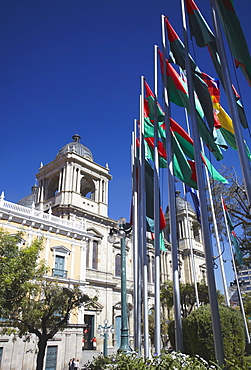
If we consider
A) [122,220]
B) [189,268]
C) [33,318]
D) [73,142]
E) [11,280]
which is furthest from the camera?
[189,268]

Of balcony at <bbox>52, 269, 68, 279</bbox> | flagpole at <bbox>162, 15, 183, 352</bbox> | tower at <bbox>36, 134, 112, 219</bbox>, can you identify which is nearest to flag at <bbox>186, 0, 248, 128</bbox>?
flagpole at <bbox>162, 15, 183, 352</bbox>

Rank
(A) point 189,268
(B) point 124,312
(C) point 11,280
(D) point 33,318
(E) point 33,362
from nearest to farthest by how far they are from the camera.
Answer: (B) point 124,312, (C) point 11,280, (D) point 33,318, (E) point 33,362, (A) point 189,268

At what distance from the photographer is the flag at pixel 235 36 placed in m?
7.66

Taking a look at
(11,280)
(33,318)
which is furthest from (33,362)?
(11,280)

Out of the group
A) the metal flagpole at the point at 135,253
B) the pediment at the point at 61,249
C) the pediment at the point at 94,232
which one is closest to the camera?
the metal flagpole at the point at 135,253

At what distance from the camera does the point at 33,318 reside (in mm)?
15023

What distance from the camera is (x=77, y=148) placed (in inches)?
1417

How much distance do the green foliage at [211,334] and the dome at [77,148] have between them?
91.3ft

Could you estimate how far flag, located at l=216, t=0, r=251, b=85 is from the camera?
7656mm

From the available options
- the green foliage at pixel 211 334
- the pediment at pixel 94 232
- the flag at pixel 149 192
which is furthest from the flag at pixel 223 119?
the pediment at pixel 94 232

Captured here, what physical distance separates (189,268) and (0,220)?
30.4 meters

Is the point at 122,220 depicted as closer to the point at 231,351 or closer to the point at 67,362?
the point at 231,351

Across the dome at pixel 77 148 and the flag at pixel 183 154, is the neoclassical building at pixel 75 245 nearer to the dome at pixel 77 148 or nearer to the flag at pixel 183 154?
the dome at pixel 77 148

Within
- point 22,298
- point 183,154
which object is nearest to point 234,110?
point 183,154
